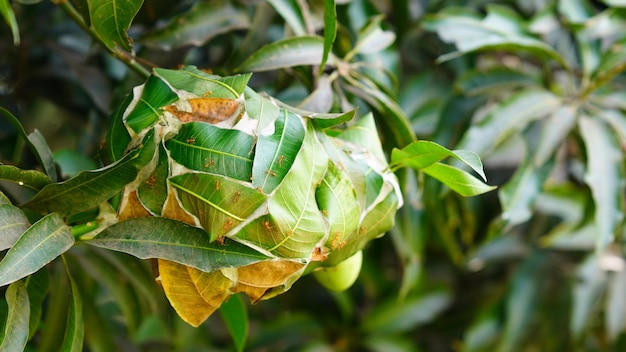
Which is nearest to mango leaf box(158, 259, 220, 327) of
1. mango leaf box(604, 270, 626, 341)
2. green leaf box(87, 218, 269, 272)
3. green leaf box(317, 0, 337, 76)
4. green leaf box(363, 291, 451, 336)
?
green leaf box(87, 218, 269, 272)

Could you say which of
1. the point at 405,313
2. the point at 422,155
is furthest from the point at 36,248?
the point at 405,313

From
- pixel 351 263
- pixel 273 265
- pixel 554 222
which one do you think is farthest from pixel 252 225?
pixel 554 222

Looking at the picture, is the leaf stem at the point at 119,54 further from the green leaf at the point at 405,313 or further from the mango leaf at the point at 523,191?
the green leaf at the point at 405,313

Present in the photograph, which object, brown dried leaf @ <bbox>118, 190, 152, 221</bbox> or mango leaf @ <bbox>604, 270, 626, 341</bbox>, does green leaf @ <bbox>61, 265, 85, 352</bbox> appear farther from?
mango leaf @ <bbox>604, 270, 626, 341</bbox>

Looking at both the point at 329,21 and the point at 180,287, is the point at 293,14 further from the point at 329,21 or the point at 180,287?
the point at 180,287

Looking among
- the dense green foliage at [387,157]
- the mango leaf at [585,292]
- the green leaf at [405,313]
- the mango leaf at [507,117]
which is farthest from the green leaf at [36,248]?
the mango leaf at [585,292]

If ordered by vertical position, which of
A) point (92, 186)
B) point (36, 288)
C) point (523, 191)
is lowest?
point (523, 191)
